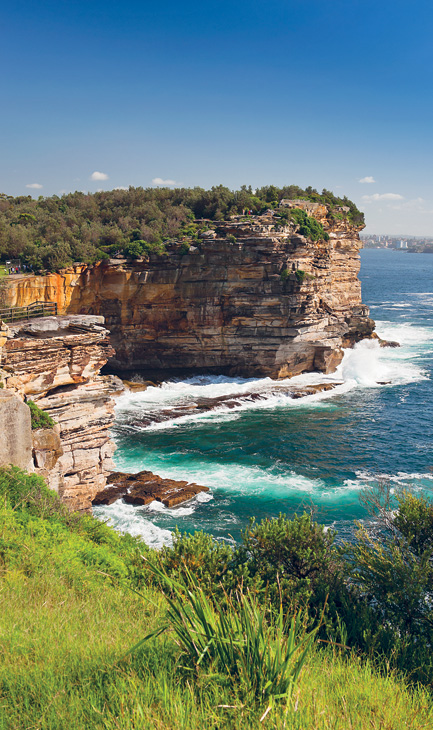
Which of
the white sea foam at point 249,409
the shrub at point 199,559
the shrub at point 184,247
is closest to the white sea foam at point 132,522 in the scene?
the white sea foam at point 249,409

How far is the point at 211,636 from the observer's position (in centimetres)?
643

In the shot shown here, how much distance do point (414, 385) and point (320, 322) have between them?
391 inches

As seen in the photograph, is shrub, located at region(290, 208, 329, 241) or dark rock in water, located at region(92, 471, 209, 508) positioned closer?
dark rock in water, located at region(92, 471, 209, 508)

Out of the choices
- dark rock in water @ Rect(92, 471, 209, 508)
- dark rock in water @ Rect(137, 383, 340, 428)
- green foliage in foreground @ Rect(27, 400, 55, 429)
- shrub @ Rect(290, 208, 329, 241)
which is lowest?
dark rock in water @ Rect(92, 471, 209, 508)

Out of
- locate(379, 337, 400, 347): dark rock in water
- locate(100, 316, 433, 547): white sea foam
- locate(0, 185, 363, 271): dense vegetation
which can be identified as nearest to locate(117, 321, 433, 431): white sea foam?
locate(100, 316, 433, 547): white sea foam

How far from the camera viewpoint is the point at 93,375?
25891mm

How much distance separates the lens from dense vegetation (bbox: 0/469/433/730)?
240 inches

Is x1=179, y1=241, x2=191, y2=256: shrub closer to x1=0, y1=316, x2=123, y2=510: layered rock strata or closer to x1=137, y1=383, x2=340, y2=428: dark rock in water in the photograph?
x1=137, y1=383, x2=340, y2=428: dark rock in water

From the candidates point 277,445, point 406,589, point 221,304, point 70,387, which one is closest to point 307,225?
point 221,304

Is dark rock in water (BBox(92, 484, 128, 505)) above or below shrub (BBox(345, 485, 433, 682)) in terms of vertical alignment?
below

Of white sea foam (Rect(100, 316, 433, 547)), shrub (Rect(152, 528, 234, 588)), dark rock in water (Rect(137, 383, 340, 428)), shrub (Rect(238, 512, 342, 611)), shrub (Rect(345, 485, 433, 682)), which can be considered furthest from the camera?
dark rock in water (Rect(137, 383, 340, 428))

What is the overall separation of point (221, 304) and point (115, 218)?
15.6m

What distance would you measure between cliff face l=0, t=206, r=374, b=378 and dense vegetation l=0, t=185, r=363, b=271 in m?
2.10

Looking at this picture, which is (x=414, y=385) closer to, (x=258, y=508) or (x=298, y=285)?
(x=298, y=285)
